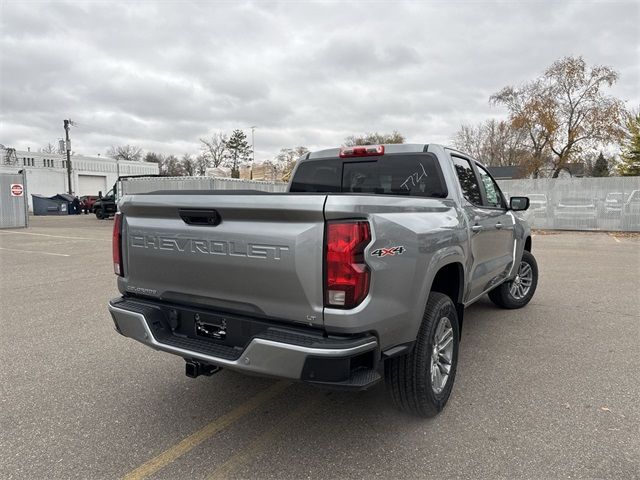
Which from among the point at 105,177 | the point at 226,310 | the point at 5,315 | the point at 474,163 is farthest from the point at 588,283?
the point at 105,177

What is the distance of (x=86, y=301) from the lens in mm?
6438

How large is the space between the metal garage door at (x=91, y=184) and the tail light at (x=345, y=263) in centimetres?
A: 6716

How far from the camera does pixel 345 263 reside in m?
2.27

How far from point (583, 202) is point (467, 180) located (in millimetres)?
18185

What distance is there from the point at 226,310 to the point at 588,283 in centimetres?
733

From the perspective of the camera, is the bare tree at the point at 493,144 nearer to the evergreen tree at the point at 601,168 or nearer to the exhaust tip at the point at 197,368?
the evergreen tree at the point at 601,168

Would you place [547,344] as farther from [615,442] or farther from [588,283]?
[588,283]

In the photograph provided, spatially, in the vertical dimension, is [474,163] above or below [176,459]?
above

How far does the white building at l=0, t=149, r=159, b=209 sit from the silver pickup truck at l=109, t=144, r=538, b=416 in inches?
2384

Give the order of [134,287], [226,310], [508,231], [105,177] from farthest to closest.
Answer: [105,177], [508,231], [134,287], [226,310]

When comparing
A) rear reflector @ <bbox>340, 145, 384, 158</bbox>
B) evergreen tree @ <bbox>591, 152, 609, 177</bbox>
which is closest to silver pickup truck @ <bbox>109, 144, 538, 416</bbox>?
rear reflector @ <bbox>340, 145, 384, 158</bbox>

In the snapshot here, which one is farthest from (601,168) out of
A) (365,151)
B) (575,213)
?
(365,151)

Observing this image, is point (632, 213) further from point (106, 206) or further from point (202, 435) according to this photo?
point (106, 206)

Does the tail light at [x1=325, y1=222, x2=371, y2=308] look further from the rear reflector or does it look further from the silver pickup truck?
the rear reflector
